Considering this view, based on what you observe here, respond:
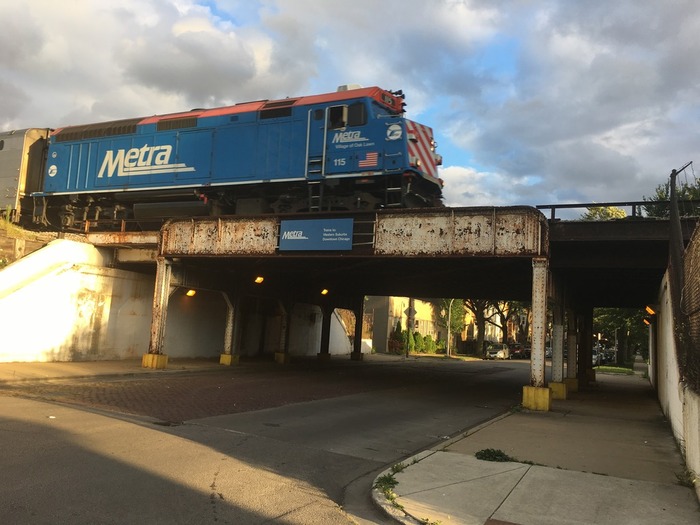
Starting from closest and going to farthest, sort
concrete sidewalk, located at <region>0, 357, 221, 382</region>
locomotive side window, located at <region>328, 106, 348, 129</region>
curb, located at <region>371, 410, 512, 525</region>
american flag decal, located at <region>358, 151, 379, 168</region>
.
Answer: curb, located at <region>371, 410, 512, 525</region> → concrete sidewalk, located at <region>0, 357, 221, 382</region> → american flag decal, located at <region>358, 151, 379, 168</region> → locomotive side window, located at <region>328, 106, 348, 129</region>

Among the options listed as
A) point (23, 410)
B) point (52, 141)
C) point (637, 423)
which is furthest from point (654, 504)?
point (52, 141)

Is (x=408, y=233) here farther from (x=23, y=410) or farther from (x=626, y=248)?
(x=23, y=410)

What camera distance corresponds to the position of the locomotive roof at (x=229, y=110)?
677 inches

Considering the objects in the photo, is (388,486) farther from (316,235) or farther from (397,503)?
(316,235)

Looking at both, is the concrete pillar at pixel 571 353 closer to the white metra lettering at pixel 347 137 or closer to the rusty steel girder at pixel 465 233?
the rusty steel girder at pixel 465 233

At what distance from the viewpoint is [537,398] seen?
48.7ft

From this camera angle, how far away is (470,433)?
10719mm

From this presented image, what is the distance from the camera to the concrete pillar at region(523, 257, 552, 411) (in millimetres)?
14781

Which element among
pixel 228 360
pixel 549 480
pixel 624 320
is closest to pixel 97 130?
pixel 228 360

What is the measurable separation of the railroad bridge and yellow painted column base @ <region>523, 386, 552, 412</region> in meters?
0.03

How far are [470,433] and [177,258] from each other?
1366 centimetres

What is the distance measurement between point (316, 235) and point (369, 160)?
9.29ft

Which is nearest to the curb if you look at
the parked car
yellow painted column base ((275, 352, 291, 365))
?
yellow painted column base ((275, 352, 291, 365))

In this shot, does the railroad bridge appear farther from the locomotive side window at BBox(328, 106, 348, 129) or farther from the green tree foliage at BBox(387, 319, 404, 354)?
the green tree foliage at BBox(387, 319, 404, 354)
